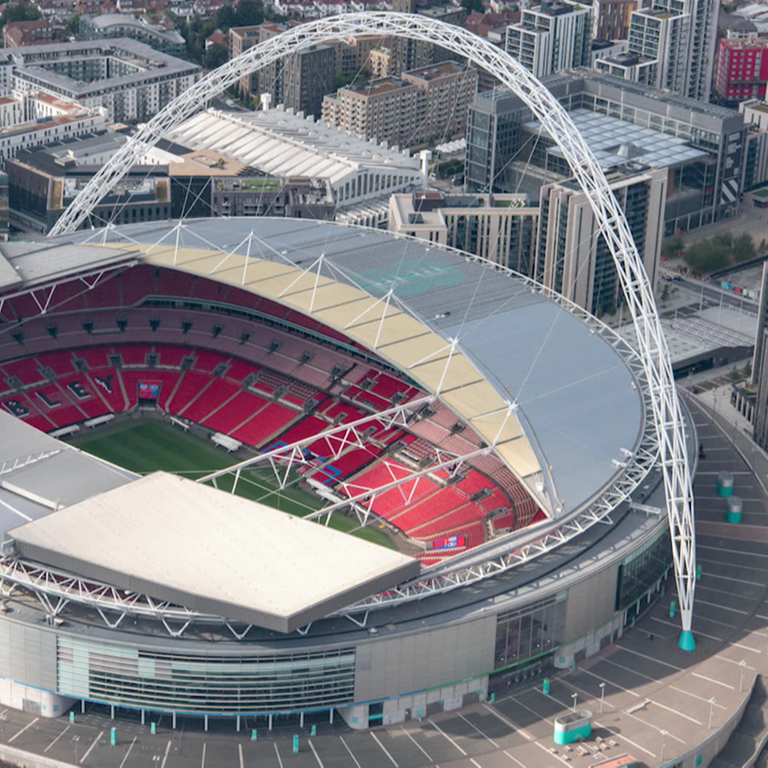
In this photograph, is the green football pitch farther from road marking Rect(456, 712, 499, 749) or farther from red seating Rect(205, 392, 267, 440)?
road marking Rect(456, 712, 499, 749)

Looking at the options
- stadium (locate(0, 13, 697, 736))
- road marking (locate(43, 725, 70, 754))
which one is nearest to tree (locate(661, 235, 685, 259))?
stadium (locate(0, 13, 697, 736))

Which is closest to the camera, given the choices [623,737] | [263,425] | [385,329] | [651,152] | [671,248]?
[623,737]

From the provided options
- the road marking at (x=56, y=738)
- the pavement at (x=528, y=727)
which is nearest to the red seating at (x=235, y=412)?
the pavement at (x=528, y=727)

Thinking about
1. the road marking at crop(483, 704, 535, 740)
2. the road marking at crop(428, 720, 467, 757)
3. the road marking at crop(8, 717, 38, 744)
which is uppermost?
the road marking at crop(483, 704, 535, 740)

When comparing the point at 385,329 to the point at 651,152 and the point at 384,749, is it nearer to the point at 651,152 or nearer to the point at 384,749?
the point at 384,749

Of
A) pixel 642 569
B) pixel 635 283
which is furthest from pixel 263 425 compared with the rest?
pixel 642 569

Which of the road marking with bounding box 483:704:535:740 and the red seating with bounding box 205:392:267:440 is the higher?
the red seating with bounding box 205:392:267:440

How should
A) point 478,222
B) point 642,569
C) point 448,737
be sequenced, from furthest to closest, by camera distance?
point 478,222 → point 642,569 → point 448,737
